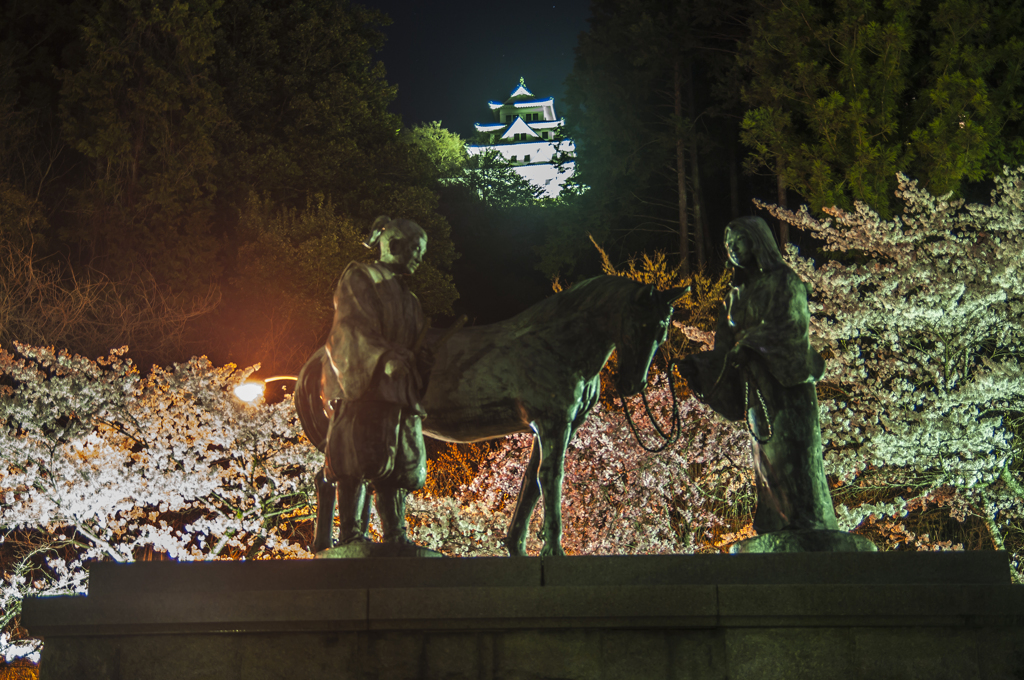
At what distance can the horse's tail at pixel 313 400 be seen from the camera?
6617 mm

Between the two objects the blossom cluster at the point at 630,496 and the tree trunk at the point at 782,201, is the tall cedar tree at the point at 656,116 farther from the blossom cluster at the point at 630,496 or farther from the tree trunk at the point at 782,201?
the blossom cluster at the point at 630,496

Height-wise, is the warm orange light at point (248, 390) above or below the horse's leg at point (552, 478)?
above

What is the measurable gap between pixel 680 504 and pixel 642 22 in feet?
47.8

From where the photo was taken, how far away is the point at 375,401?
5.91 meters

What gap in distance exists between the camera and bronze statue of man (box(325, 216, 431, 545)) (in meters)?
5.88

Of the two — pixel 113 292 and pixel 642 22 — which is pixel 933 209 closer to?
pixel 642 22

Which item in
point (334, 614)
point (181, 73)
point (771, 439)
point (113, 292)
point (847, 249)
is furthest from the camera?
point (181, 73)

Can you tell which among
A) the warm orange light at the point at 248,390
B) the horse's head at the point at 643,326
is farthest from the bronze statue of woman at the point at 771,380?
the warm orange light at the point at 248,390

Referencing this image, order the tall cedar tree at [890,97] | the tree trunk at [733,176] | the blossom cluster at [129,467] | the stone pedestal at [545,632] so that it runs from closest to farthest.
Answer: the stone pedestal at [545,632] → the blossom cluster at [129,467] → the tall cedar tree at [890,97] → the tree trunk at [733,176]

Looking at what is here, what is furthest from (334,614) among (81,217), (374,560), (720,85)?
(720,85)

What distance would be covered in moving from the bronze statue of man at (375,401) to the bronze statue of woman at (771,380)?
1845 mm

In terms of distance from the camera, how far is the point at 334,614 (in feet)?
15.5

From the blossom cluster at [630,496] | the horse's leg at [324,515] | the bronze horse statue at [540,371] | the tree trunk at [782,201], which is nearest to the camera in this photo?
the bronze horse statue at [540,371]

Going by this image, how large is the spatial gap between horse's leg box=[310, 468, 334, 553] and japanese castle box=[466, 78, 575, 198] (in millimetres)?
60207
